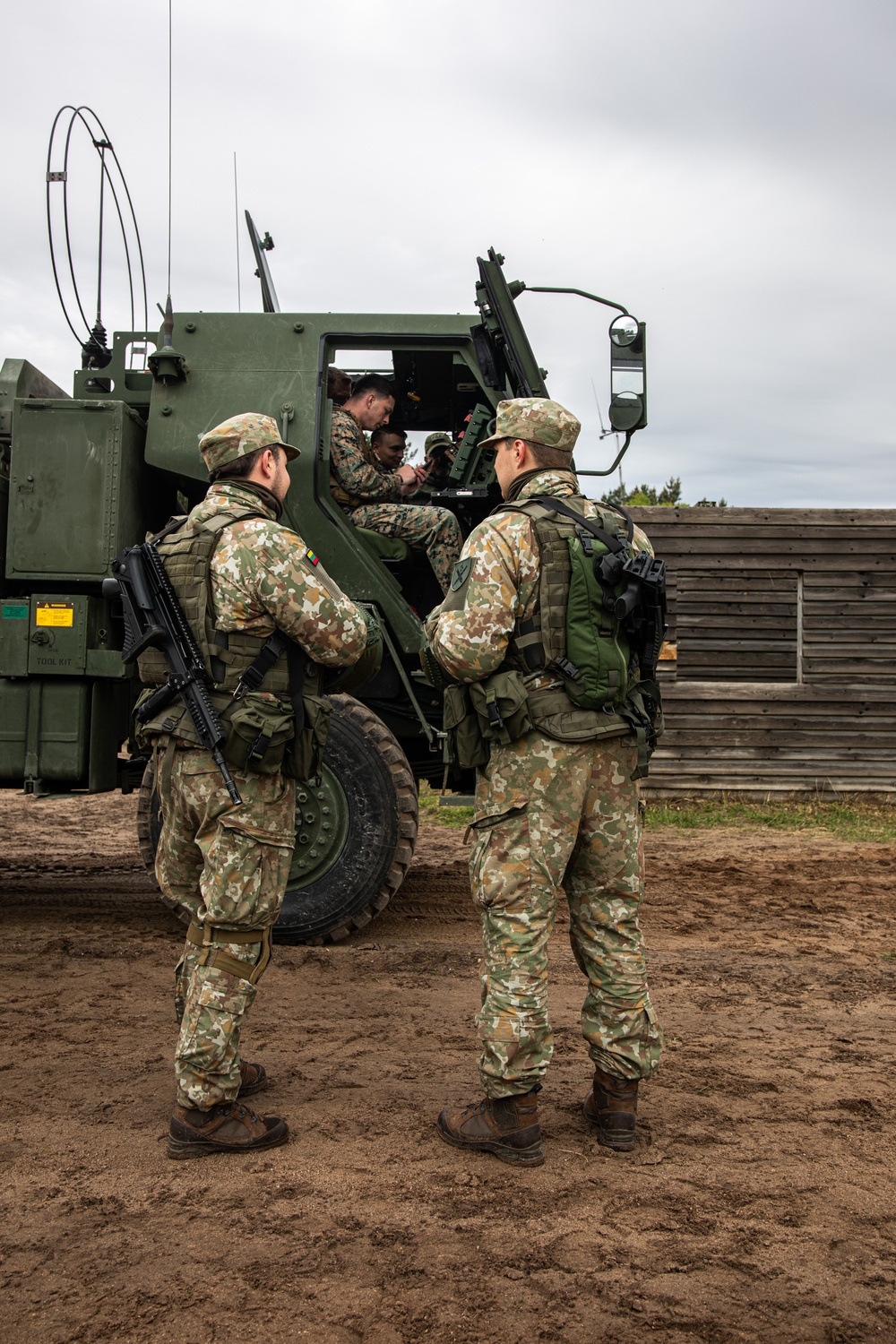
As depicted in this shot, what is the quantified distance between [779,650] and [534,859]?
7342mm

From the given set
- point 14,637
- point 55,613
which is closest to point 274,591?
point 55,613

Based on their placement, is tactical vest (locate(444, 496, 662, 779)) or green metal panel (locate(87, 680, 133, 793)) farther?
green metal panel (locate(87, 680, 133, 793))

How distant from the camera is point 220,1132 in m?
2.86

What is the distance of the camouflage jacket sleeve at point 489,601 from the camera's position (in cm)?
292

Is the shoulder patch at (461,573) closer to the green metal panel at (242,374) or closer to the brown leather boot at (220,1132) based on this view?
the brown leather boot at (220,1132)

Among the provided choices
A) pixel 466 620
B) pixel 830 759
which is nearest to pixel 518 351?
pixel 466 620

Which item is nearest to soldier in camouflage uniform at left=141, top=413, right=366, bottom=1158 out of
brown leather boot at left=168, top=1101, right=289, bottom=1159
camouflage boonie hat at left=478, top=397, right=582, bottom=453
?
brown leather boot at left=168, top=1101, right=289, bottom=1159

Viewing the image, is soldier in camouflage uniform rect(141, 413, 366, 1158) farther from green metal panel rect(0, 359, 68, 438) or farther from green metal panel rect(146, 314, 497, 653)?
green metal panel rect(0, 359, 68, 438)

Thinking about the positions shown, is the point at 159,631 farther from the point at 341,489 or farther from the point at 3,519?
the point at 3,519

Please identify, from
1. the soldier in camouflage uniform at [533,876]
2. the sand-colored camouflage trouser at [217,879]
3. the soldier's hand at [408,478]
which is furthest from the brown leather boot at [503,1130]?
the soldier's hand at [408,478]

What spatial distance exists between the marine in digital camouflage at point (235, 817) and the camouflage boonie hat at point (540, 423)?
2.28ft

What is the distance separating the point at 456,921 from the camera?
5.54 meters

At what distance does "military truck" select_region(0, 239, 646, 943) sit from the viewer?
4.79 meters

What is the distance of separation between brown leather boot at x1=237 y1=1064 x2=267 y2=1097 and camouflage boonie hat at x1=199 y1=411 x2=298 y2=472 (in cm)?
174
